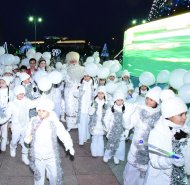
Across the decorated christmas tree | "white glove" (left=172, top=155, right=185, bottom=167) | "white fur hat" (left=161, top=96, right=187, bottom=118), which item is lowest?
"white glove" (left=172, top=155, right=185, bottom=167)

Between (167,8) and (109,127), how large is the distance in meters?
23.5

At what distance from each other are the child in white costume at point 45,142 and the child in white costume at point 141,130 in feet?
3.66

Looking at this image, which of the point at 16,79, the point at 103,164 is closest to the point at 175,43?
the point at 103,164

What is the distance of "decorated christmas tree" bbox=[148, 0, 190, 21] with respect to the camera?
23.5 meters

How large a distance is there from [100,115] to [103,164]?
1.09m

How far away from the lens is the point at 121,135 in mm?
6309

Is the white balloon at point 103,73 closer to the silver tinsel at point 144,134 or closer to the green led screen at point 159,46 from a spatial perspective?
the green led screen at point 159,46

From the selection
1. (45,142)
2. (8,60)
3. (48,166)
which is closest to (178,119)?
(45,142)

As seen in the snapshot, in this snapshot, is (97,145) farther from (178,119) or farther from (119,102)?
(178,119)

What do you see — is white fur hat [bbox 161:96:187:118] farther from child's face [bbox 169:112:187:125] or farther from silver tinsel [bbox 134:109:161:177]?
silver tinsel [bbox 134:109:161:177]

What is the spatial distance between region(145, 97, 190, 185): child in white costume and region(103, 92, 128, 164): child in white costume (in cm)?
247

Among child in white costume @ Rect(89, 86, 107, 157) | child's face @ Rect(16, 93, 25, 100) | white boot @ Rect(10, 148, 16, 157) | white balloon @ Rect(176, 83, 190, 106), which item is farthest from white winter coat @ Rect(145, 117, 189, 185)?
white boot @ Rect(10, 148, 16, 157)

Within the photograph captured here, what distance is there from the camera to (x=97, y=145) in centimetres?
691

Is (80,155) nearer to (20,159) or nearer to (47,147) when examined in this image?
(20,159)
